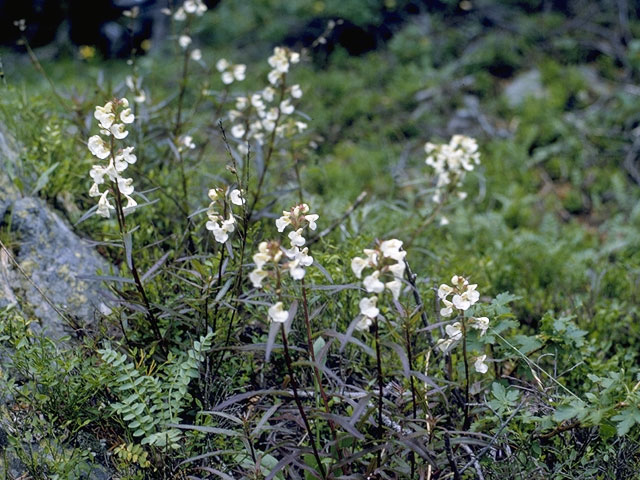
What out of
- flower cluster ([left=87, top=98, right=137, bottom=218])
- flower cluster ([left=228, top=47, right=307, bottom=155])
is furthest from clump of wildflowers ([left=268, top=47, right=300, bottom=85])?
flower cluster ([left=87, top=98, right=137, bottom=218])

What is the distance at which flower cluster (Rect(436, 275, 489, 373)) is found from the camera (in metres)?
1.85

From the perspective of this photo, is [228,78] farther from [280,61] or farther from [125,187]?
[125,187]

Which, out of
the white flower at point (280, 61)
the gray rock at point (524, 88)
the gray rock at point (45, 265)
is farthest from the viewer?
the gray rock at point (524, 88)

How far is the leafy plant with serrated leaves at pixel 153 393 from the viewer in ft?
6.23

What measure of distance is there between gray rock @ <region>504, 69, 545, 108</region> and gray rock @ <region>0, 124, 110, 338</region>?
4286 millimetres

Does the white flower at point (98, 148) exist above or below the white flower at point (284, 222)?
above

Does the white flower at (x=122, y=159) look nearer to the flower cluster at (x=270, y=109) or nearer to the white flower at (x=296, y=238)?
the white flower at (x=296, y=238)

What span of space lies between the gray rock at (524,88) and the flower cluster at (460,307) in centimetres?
425

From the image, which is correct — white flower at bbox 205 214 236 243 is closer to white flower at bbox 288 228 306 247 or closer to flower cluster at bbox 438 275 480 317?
white flower at bbox 288 228 306 247

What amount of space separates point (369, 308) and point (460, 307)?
0.36 metres

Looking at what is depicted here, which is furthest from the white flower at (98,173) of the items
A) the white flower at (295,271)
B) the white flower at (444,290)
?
the white flower at (444,290)

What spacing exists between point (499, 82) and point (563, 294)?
3420 millimetres

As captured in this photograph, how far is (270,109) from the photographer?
10.2ft

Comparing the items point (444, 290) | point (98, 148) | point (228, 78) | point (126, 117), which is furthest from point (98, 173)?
point (228, 78)
